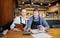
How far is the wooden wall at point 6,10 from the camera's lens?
16.4ft

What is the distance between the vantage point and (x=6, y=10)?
540cm

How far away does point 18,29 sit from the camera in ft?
10.1

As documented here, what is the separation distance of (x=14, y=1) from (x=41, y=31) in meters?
3.20

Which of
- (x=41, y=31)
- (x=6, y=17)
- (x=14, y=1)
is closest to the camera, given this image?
(x=41, y=31)

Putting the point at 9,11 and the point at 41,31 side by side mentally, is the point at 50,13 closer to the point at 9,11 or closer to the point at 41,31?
the point at 9,11

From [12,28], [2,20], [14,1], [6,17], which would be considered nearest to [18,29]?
[12,28]

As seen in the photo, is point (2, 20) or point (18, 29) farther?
point (2, 20)

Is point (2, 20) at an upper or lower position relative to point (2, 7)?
Answer: lower

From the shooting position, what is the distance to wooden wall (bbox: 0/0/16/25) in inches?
196

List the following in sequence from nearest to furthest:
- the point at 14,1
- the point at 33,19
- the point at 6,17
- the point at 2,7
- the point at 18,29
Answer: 1. the point at 18,29
2. the point at 33,19
3. the point at 2,7
4. the point at 6,17
5. the point at 14,1

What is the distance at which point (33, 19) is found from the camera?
11.6 feet

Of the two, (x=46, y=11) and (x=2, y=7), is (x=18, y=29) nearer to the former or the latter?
(x=2, y=7)

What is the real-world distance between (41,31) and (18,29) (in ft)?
1.72

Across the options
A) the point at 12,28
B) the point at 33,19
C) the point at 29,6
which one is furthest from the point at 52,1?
the point at 12,28
